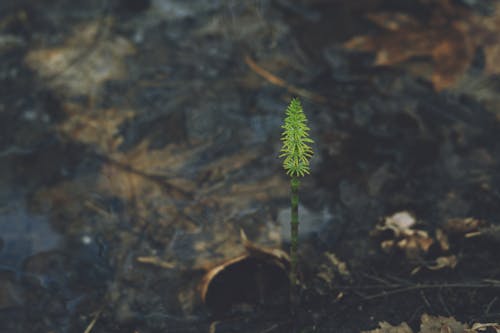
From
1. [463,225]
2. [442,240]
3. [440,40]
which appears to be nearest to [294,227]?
[442,240]

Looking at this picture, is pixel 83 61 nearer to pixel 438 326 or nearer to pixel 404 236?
pixel 404 236

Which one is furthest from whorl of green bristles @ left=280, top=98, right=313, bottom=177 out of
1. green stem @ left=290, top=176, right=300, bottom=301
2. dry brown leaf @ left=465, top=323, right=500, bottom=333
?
dry brown leaf @ left=465, top=323, right=500, bottom=333

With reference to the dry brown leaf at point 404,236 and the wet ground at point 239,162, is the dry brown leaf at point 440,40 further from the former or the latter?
the dry brown leaf at point 404,236

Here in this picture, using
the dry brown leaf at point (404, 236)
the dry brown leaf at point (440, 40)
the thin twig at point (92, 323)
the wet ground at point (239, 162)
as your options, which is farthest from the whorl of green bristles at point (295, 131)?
the dry brown leaf at point (440, 40)

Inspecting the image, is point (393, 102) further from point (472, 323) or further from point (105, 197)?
point (105, 197)

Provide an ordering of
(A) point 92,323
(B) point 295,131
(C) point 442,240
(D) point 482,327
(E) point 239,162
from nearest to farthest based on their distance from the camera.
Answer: (B) point 295,131
(D) point 482,327
(A) point 92,323
(C) point 442,240
(E) point 239,162

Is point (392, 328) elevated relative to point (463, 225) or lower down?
lower down

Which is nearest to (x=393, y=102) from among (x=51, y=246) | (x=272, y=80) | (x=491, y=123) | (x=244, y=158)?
(x=491, y=123)

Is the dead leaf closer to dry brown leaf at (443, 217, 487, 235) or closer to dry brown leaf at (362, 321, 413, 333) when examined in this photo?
dry brown leaf at (362, 321, 413, 333)

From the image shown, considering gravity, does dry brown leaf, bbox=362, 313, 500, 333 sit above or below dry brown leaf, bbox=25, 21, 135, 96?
below
